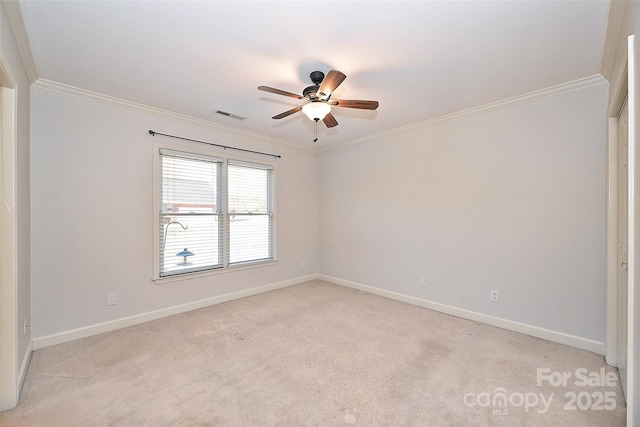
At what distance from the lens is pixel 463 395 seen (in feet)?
6.46

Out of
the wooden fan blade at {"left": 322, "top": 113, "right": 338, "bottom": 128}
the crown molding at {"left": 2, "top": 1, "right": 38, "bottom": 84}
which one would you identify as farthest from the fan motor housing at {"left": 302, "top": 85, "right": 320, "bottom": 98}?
the crown molding at {"left": 2, "top": 1, "right": 38, "bottom": 84}

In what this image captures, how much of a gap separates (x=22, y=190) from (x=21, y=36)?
114 centimetres

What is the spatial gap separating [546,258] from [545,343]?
32.9 inches

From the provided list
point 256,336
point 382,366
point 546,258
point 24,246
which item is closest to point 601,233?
point 546,258

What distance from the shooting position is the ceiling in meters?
1.72

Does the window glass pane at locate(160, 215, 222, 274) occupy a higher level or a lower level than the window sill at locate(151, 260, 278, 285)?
higher

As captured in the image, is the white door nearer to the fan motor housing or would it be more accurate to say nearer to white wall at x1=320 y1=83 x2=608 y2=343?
white wall at x1=320 y1=83 x2=608 y2=343

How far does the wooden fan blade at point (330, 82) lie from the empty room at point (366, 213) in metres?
0.02

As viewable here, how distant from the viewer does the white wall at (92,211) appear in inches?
105

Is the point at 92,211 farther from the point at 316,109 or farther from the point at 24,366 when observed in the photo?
the point at 316,109

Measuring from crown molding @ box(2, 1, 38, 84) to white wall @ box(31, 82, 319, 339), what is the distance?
32 cm

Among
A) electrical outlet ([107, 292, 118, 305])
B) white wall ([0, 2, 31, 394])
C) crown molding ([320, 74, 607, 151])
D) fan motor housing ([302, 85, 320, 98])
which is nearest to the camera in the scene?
white wall ([0, 2, 31, 394])

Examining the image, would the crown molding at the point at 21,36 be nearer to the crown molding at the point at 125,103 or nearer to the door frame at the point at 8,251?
the crown molding at the point at 125,103

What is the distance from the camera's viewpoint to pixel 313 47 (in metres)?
2.07
